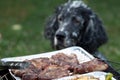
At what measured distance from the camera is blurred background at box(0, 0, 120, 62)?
31.2 ft

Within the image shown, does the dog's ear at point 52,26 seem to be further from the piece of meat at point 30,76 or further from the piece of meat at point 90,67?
the piece of meat at point 30,76

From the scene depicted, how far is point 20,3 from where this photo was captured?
569 inches

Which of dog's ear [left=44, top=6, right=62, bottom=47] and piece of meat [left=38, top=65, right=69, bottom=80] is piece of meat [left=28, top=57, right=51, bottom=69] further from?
dog's ear [left=44, top=6, right=62, bottom=47]

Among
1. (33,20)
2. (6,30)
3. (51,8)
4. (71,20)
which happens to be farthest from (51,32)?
(51,8)

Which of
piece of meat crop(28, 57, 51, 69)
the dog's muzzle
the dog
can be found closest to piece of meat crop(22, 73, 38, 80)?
piece of meat crop(28, 57, 51, 69)

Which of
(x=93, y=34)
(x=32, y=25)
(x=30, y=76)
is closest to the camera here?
(x=30, y=76)

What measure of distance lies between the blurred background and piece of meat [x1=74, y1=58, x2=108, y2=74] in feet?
12.1

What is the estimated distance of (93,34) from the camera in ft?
24.6

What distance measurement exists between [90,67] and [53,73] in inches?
14.9

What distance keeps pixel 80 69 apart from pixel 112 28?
25.8ft

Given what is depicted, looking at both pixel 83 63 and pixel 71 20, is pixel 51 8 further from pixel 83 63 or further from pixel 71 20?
pixel 83 63

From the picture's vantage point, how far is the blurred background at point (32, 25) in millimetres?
9500

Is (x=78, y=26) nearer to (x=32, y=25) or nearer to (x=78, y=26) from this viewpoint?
(x=78, y=26)

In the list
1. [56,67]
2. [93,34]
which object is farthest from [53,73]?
[93,34]
